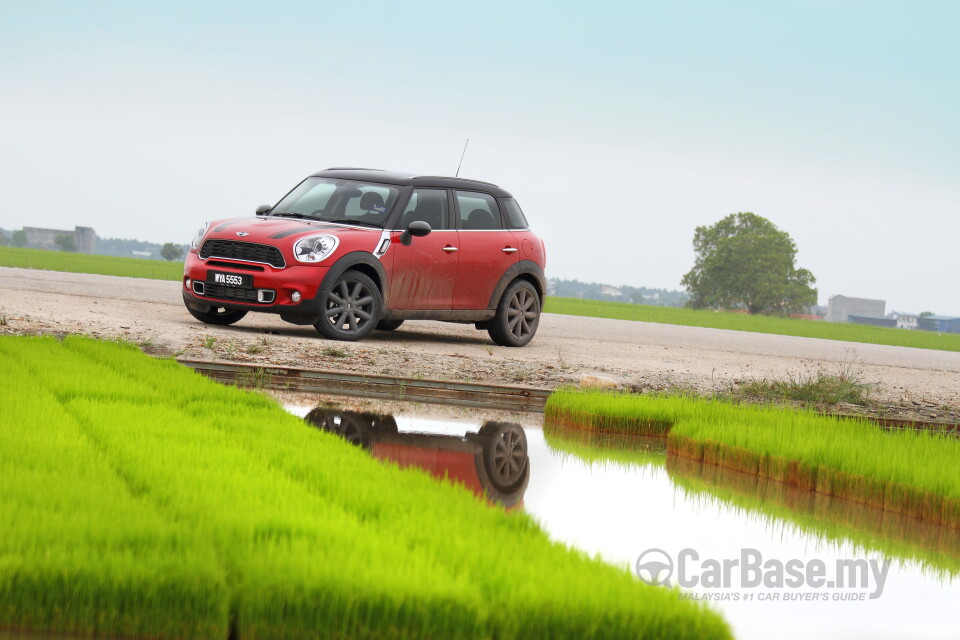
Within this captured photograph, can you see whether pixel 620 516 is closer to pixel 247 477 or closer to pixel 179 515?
pixel 247 477

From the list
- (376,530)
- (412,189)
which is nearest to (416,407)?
(376,530)

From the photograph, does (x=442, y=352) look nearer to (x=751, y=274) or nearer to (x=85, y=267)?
(x=85, y=267)

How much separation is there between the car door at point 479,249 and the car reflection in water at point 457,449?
21.6 ft

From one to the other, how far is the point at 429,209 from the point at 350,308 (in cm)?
179

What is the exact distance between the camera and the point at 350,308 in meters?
13.6

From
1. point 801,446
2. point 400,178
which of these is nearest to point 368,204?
point 400,178

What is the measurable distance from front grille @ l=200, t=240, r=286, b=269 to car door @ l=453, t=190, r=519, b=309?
254 centimetres

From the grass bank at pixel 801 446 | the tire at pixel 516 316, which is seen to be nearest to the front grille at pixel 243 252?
the tire at pixel 516 316

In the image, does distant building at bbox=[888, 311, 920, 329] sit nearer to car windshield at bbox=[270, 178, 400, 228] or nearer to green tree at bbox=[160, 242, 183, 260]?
green tree at bbox=[160, 242, 183, 260]

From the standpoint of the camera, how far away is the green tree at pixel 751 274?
360ft

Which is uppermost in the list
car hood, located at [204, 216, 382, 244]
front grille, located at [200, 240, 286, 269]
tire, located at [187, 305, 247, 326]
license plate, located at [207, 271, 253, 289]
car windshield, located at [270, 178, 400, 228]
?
car windshield, located at [270, 178, 400, 228]

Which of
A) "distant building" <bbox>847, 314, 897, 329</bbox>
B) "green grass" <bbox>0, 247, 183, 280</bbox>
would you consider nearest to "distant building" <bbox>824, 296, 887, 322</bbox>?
"distant building" <bbox>847, 314, 897, 329</bbox>

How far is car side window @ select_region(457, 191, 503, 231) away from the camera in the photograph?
15000 mm

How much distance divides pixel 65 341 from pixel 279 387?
2373 mm
